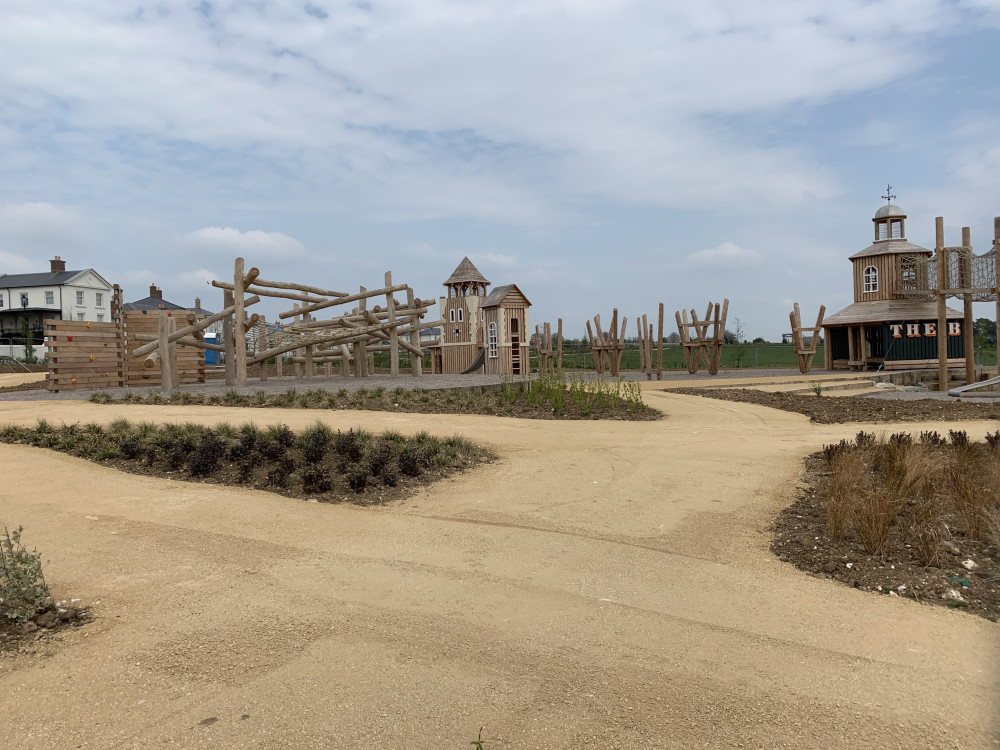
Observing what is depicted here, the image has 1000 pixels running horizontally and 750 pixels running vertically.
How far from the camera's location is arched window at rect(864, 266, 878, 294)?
33969mm

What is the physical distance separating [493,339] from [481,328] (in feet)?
2.77

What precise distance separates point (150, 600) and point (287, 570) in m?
0.97

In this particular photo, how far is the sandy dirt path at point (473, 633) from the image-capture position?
3502mm

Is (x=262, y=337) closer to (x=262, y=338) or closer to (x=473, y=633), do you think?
(x=262, y=338)

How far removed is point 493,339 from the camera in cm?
3381

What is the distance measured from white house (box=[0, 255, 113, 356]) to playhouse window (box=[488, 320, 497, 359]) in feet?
133

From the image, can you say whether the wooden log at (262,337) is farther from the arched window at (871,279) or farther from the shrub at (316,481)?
the arched window at (871,279)

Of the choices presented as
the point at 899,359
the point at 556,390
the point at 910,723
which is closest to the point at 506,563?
the point at 910,723

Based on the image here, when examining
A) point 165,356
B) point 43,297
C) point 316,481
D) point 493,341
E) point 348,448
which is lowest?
point 316,481

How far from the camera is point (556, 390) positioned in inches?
606

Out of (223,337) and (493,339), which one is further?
(493,339)

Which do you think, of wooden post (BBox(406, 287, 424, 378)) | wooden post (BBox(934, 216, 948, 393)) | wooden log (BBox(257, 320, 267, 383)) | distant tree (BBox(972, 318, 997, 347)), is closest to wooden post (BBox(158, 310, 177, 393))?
wooden log (BBox(257, 320, 267, 383))

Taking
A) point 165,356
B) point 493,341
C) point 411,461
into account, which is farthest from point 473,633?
point 493,341

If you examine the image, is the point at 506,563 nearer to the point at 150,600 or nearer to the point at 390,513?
the point at 390,513
